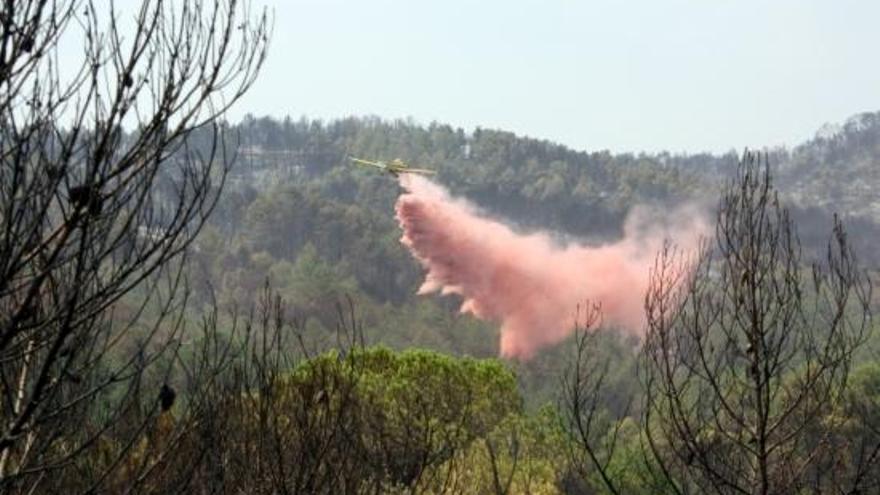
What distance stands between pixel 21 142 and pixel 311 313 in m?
88.8

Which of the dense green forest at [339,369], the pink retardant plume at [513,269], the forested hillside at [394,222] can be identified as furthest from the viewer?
the forested hillside at [394,222]

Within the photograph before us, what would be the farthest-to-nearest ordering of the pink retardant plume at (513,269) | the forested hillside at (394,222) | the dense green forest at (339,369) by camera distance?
the forested hillside at (394,222) → the pink retardant plume at (513,269) → the dense green forest at (339,369)

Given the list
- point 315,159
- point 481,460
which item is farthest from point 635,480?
point 315,159

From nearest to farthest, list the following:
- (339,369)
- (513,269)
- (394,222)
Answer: (339,369), (513,269), (394,222)

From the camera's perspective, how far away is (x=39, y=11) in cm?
473

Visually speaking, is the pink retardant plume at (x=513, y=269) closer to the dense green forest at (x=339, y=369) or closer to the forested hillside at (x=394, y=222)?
the dense green forest at (x=339, y=369)

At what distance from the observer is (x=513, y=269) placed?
4534cm

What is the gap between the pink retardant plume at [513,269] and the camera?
4338cm

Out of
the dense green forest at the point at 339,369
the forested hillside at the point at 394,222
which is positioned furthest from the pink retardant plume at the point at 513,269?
the forested hillside at the point at 394,222

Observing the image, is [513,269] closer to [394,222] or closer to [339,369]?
[339,369]

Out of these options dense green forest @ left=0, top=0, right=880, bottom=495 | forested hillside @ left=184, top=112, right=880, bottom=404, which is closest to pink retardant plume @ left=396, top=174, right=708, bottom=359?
dense green forest @ left=0, top=0, right=880, bottom=495

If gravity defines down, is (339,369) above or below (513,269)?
above

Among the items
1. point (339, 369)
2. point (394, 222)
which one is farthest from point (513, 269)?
point (394, 222)

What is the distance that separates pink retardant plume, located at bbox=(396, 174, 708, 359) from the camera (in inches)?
1708
